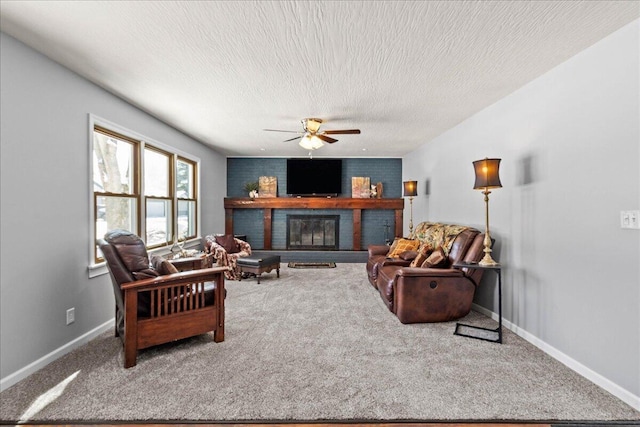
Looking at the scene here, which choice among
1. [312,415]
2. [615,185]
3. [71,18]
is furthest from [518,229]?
[71,18]

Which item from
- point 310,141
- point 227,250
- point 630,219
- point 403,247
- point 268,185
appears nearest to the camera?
point 630,219

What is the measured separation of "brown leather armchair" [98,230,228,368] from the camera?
7.37 feet

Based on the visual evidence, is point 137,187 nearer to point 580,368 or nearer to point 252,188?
point 252,188

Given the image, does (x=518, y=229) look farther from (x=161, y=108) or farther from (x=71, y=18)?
(x=161, y=108)

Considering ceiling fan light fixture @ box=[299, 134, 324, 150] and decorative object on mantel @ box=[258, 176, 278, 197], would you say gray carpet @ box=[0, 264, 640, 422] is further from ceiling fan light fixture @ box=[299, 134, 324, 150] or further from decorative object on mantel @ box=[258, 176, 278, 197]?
decorative object on mantel @ box=[258, 176, 278, 197]

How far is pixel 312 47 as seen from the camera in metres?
2.17

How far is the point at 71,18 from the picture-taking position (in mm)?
1829

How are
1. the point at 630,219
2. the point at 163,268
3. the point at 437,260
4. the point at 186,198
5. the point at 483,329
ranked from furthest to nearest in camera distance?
1. the point at 186,198
2. the point at 437,260
3. the point at 483,329
4. the point at 163,268
5. the point at 630,219

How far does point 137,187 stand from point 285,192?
3.74m

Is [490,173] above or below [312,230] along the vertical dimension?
above

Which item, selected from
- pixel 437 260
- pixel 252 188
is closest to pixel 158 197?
pixel 252 188

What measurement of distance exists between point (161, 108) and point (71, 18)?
170 cm

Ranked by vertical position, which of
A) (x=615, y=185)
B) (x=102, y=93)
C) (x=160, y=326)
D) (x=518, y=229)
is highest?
(x=102, y=93)

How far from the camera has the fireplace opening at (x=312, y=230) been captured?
6.97 m
